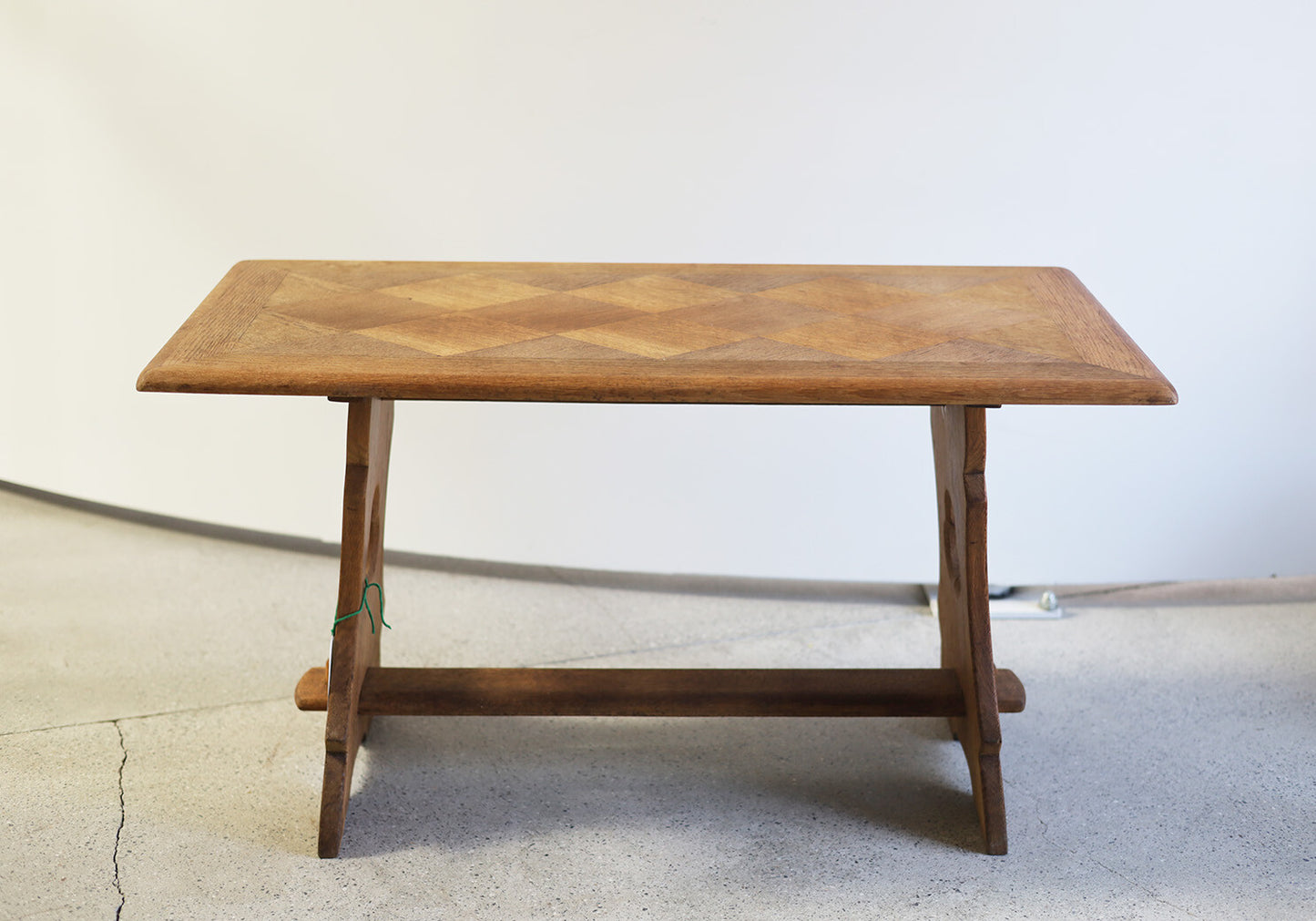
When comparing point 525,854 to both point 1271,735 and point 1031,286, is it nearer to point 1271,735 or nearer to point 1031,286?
point 1031,286

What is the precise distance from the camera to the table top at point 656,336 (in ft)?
5.67

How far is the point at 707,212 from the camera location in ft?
9.64

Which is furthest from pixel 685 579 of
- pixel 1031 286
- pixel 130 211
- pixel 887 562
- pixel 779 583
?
pixel 130 211

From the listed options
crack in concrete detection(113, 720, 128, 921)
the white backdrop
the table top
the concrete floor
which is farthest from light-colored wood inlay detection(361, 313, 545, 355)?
the white backdrop

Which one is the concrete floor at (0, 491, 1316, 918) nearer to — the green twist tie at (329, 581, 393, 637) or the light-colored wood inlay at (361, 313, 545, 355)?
the green twist tie at (329, 581, 393, 637)

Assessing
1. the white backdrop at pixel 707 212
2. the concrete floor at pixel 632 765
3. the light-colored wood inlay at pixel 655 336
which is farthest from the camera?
the white backdrop at pixel 707 212

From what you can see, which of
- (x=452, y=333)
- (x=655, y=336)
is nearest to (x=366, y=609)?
(x=452, y=333)

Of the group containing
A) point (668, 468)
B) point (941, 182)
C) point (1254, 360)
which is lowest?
point (668, 468)

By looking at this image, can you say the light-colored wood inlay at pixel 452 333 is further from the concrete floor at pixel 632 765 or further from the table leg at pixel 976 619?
the concrete floor at pixel 632 765

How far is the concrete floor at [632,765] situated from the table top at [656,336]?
798 millimetres

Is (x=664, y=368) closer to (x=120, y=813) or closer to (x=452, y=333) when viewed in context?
(x=452, y=333)

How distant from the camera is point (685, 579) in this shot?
3152 mm

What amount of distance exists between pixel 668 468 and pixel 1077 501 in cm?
98

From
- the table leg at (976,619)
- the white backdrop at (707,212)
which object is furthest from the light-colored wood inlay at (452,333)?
the white backdrop at (707,212)
